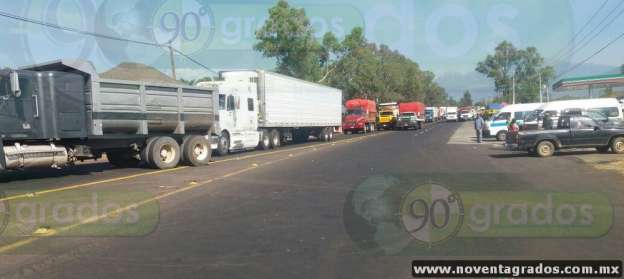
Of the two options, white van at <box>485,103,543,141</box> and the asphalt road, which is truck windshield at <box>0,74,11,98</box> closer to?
the asphalt road

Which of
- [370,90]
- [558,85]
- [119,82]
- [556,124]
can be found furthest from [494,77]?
[119,82]

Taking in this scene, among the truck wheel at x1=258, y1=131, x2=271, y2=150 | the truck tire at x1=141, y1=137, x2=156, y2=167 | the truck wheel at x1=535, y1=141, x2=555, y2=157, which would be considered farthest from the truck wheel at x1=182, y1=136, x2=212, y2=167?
the truck wheel at x1=535, y1=141, x2=555, y2=157

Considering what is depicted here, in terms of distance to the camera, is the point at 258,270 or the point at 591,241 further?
the point at 591,241

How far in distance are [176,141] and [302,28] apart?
117 ft

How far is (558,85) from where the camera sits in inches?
1927

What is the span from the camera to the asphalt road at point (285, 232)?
5.58m

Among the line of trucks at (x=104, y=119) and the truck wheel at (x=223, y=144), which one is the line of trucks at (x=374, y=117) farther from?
the truck wheel at (x=223, y=144)

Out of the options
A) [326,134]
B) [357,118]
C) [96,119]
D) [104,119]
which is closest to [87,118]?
[96,119]

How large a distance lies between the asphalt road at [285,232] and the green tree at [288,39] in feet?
126

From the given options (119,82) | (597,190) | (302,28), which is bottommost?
(597,190)

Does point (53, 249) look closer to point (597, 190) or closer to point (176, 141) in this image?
point (597, 190)

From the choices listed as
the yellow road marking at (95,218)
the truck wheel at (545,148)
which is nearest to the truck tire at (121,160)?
the yellow road marking at (95,218)

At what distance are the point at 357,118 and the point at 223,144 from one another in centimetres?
2726

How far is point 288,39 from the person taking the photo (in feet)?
168
